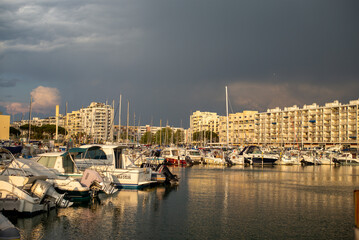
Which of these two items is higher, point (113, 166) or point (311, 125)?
point (311, 125)

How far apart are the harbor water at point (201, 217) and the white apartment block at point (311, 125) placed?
323ft

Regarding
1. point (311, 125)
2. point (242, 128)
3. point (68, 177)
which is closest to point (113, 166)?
point (68, 177)

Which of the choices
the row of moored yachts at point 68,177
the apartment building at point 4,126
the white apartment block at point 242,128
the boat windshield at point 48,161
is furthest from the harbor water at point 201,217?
the white apartment block at point 242,128

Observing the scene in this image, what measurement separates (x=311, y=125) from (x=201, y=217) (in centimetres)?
14102

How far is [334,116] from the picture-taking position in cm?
14538

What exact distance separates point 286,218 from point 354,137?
12904cm

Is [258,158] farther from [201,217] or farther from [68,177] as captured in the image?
[68,177]

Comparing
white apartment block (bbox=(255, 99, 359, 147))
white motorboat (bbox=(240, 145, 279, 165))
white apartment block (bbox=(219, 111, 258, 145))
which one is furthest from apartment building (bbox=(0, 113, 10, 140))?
white apartment block (bbox=(219, 111, 258, 145))

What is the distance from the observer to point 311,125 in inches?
6033

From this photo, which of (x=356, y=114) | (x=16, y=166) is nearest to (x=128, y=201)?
(x=16, y=166)

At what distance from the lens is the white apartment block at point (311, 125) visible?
13925cm

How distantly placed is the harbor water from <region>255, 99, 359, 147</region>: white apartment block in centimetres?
9832

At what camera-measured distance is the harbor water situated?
19219 millimetres

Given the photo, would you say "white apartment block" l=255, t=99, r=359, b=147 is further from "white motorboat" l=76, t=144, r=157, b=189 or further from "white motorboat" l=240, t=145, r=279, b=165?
"white motorboat" l=76, t=144, r=157, b=189
